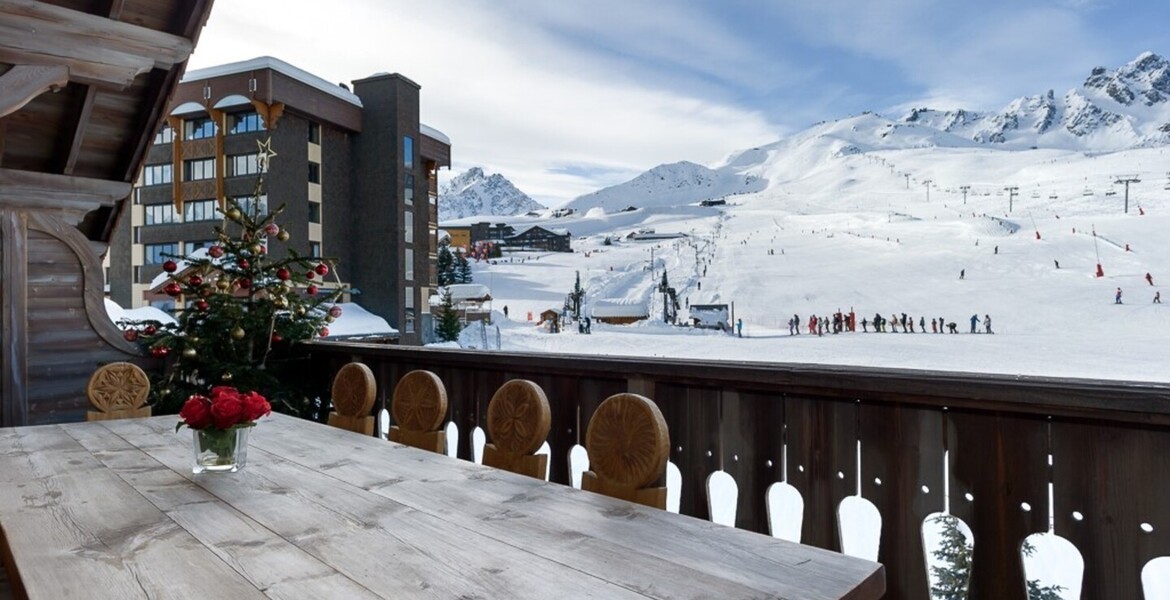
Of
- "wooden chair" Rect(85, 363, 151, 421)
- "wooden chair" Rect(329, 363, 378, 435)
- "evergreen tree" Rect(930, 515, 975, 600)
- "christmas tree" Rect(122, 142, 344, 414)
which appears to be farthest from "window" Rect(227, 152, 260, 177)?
"evergreen tree" Rect(930, 515, 975, 600)

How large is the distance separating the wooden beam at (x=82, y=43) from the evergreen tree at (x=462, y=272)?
85.0ft

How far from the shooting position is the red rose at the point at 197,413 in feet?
4.89

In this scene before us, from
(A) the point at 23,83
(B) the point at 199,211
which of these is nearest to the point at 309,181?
(B) the point at 199,211

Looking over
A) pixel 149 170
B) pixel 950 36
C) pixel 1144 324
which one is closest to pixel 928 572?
pixel 1144 324

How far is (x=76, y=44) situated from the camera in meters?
3.24

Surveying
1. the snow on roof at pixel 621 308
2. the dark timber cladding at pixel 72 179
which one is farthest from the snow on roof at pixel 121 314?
the snow on roof at pixel 621 308

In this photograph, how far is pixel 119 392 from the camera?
289cm

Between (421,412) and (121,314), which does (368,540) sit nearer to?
(421,412)

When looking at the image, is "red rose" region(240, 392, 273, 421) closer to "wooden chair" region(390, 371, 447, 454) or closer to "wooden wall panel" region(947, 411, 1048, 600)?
"wooden chair" region(390, 371, 447, 454)

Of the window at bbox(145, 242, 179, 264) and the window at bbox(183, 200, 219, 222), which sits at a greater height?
the window at bbox(183, 200, 219, 222)

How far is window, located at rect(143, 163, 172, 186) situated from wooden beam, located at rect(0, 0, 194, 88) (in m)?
17.2

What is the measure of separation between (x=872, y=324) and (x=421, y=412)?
901cm

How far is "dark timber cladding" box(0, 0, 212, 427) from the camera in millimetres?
3439

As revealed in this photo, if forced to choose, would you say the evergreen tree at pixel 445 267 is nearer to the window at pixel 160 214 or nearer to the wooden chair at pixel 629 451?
the window at pixel 160 214
